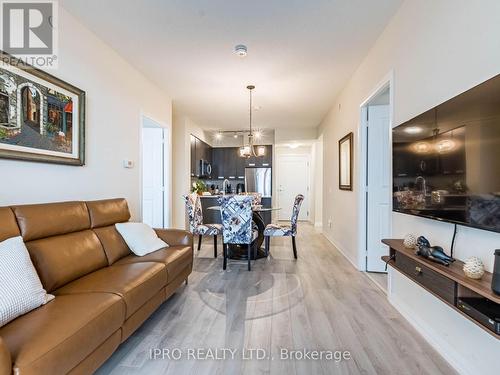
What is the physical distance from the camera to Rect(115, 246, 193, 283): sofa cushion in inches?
90.4

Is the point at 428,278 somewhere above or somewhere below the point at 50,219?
below

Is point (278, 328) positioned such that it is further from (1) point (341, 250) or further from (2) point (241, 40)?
(2) point (241, 40)

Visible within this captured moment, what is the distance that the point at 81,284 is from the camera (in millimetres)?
1771

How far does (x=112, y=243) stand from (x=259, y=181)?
16.3ft

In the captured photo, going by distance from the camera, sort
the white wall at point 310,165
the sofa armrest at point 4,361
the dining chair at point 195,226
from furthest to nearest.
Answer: the white wall at point 310,165 < the dining chair at point 195,226 < the sofa armrest at point 4,361

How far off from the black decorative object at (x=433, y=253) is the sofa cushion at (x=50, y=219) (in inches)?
102

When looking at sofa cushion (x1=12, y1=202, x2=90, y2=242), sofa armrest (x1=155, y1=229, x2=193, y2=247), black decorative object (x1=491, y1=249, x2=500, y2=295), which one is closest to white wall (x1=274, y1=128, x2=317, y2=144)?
sofa armrest (x1=155, y1=229, x2=193, y2=247)

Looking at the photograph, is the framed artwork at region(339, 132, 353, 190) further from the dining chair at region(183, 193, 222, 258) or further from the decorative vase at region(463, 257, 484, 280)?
the decorative vase at region(463, 257, 484, 280)

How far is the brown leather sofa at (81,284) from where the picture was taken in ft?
3.67

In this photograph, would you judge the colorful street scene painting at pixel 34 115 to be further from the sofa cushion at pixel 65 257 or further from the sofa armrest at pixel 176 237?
the sofa armrest at pixel 176 237

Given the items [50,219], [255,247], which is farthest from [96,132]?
[255,247]

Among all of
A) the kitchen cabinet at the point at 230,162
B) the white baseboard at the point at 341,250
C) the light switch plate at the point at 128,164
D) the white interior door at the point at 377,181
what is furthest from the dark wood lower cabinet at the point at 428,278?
the kitchen cabinet at the point at 230,162

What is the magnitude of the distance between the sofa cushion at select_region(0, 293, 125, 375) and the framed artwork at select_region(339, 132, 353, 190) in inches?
131

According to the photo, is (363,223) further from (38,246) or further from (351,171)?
(38,246)
